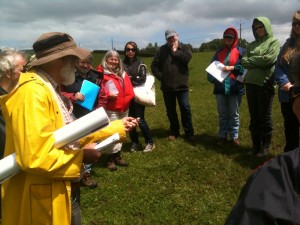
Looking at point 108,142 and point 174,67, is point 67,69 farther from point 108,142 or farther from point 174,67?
point 174,67

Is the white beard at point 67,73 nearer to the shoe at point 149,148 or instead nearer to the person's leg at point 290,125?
the person's leg at point 290,125

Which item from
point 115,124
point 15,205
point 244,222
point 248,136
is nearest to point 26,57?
point 115,124

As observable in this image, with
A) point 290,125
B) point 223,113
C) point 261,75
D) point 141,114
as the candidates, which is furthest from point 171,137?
point 290,125

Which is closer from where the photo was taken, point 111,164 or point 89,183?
point 89,183

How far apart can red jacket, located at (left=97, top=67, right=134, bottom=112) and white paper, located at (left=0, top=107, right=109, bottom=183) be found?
3643mm

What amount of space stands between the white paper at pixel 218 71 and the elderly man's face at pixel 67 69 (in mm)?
4331

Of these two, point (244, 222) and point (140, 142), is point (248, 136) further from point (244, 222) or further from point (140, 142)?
point (244, 222)

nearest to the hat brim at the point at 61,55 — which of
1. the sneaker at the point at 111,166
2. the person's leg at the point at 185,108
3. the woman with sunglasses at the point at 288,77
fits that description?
the woman with sunglasses at the point at 288,77

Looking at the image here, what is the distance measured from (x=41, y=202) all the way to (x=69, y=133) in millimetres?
483

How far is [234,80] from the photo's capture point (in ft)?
20.8

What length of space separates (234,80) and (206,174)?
200 centimetres

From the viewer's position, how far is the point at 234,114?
6559mm

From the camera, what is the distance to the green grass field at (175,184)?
4320 millimetres

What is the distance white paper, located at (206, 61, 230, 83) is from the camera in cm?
632
